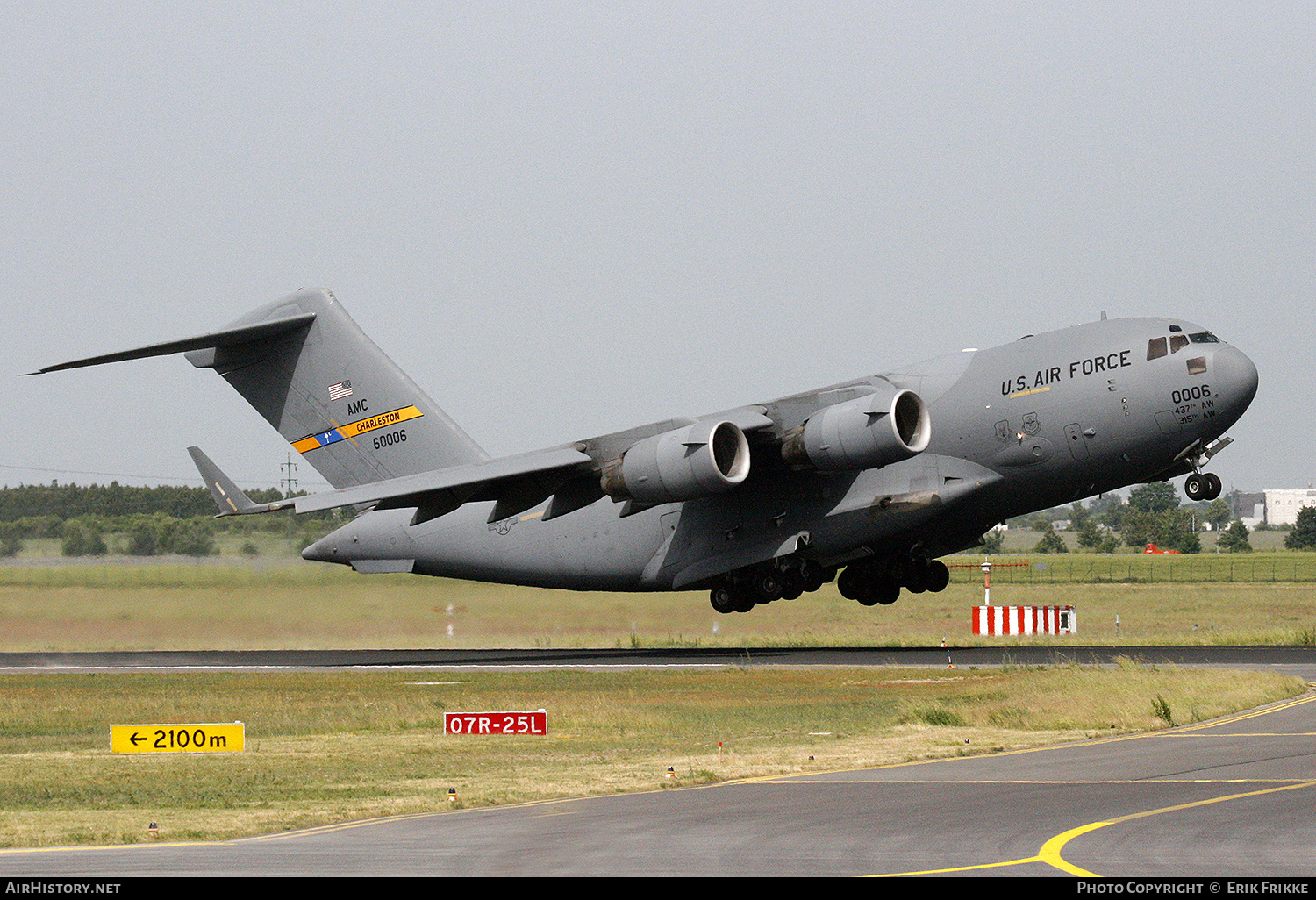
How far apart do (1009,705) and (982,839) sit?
10.5 m

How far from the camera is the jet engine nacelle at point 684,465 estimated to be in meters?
25.3

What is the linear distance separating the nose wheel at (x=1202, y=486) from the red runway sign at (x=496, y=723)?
11220mm

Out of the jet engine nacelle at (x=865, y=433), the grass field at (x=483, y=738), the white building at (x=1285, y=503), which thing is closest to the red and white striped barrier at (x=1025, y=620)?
the grass field at (x=483, y=738)

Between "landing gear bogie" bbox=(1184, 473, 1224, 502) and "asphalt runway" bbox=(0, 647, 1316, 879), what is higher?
"landing gear bogie" bbox=(1184, 473, 1224, 502)

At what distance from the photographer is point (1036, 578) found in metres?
69.0

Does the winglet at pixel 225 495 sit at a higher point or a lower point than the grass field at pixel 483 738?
higher

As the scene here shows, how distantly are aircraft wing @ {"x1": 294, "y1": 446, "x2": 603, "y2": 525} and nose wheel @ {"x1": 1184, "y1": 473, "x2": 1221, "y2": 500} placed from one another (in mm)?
9752

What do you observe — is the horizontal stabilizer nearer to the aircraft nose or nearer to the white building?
the aircraft nose

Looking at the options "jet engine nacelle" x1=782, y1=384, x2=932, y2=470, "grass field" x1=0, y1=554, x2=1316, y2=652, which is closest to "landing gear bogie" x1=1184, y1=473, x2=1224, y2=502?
"jet engine nacelle" x1=782, y1=384, x2=932, y2=470

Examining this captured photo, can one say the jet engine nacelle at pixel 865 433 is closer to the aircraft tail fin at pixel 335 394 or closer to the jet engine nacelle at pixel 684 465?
the jet engine nacelle at pixel 684 465

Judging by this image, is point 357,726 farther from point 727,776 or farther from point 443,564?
point 443,564

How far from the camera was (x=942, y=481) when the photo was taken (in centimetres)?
2616

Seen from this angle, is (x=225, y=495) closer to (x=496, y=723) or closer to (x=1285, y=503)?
(x=496, y=723)

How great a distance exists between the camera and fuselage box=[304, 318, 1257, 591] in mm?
24281
